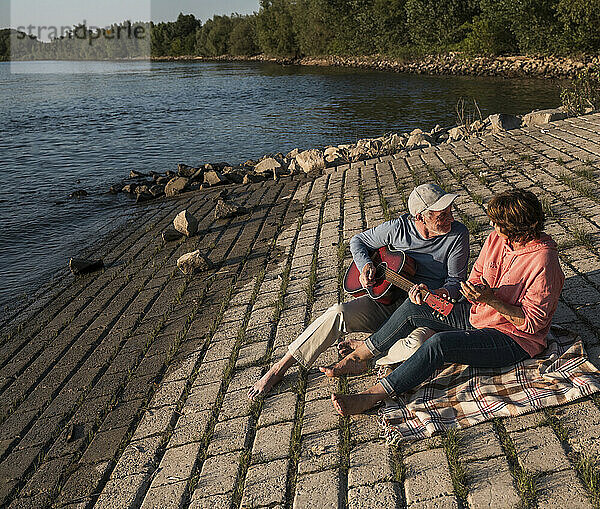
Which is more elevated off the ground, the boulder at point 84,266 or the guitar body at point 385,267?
the guitar body at point 385,267

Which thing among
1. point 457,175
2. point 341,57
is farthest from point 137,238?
point 341,57

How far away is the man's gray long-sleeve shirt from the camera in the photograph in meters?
→ 4.92

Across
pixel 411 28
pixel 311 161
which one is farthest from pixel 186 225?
pixel 411 28

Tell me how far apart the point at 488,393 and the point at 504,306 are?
1.96 ft

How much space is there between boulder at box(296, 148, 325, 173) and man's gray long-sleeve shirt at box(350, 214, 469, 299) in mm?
8988

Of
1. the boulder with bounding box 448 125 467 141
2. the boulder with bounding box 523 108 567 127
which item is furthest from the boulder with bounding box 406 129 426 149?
the boulder with bounding box 523 108 567 127

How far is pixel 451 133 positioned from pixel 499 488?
13280 millimetres

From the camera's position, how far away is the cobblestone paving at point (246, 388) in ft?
12.3

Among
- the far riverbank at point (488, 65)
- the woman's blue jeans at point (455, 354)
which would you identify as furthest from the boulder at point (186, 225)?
the far riverbank at point (488, 65)

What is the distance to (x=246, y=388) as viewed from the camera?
5.09 metres

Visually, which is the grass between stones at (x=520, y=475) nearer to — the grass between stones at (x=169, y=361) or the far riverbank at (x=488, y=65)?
the grass between stones at (x=169, y=361)

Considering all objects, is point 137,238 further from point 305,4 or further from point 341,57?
point 305,4

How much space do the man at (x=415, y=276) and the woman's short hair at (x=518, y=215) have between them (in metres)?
0.65

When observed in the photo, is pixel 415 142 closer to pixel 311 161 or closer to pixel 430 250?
pixel 311 161
